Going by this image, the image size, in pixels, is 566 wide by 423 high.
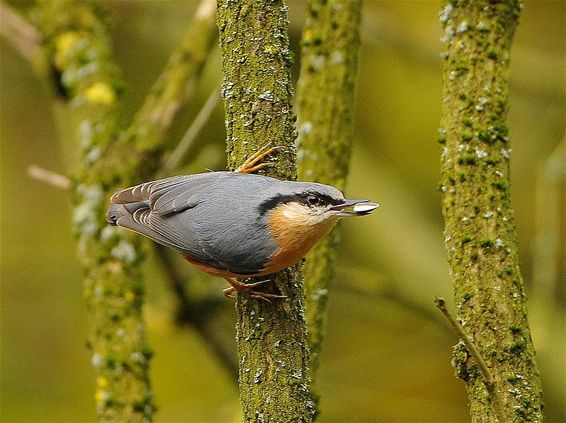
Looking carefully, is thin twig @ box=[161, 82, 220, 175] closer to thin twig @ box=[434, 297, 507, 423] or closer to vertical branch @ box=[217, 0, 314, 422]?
vertical branch @ box=[217, 0, 314, 422]

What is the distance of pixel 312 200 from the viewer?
2477 mm

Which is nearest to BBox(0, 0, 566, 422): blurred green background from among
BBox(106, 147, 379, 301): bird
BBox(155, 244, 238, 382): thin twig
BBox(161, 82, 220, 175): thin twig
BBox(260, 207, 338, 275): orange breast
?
BBox(155, 244, 238, 382): thin twig

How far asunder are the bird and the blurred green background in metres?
1.54

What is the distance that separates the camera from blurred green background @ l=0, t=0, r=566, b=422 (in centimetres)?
496

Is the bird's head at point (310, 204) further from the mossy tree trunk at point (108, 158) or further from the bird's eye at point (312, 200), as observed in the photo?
the mossy tree trunk at point (108, 158)

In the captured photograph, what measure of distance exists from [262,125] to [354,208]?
0.37m

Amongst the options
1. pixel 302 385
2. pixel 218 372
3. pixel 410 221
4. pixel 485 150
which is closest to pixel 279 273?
pixel 302 385

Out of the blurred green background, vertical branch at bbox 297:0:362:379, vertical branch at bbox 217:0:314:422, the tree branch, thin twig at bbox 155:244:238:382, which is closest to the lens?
vertical branch at bbox 217:0:314:422

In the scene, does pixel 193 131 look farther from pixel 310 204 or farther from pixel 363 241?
pixel 363 241

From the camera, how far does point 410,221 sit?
17.3 ft

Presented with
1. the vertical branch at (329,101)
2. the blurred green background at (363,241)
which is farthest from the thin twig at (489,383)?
the blurred green background at (363,241)

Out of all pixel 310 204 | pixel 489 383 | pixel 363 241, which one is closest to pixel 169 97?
pixel 310 204

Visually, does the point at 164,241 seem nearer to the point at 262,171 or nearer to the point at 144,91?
the point at 262,171

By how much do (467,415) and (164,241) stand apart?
3.35m
